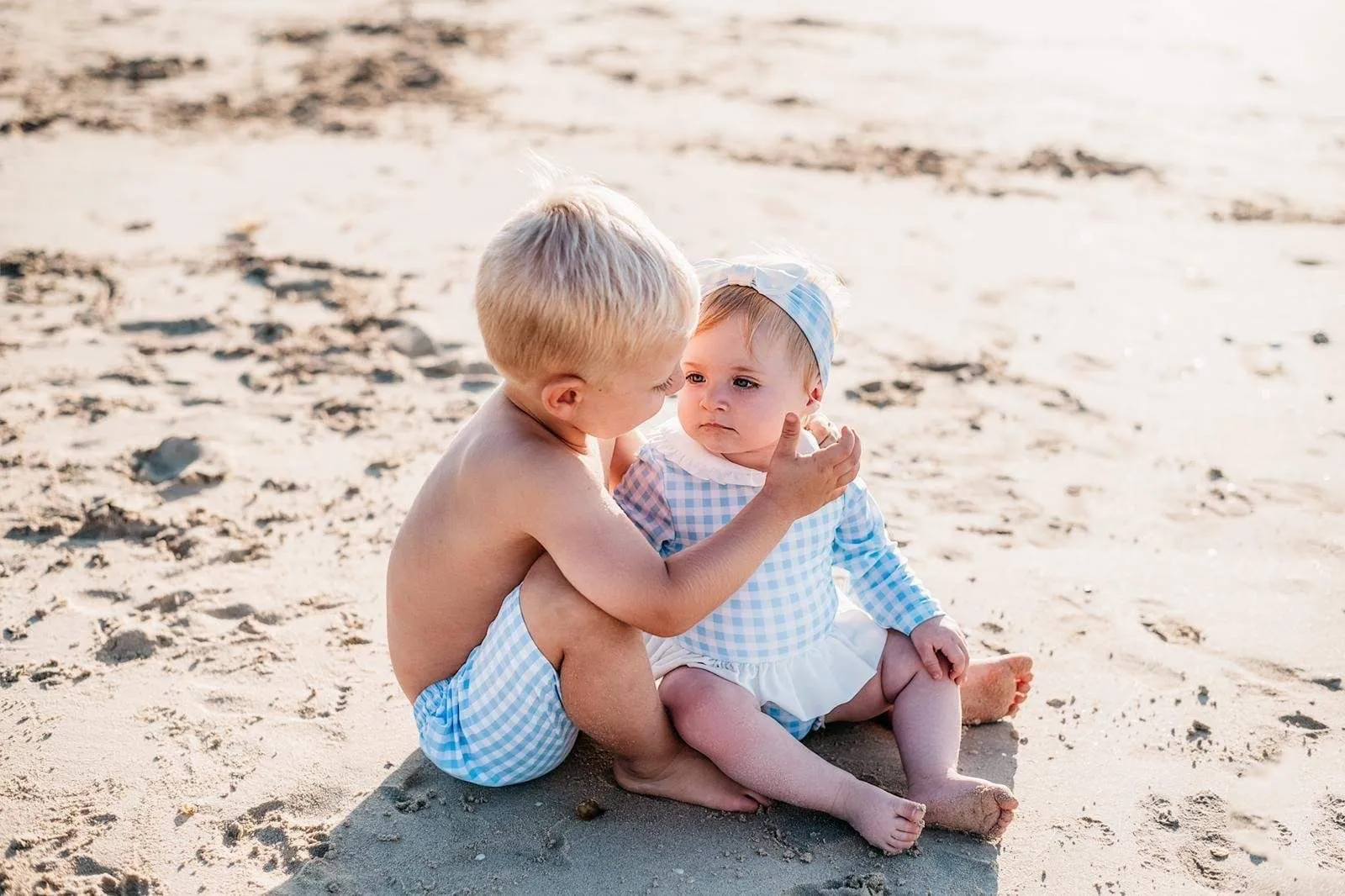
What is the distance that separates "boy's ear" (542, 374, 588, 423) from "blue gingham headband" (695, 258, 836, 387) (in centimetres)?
41

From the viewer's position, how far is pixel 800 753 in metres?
2.47

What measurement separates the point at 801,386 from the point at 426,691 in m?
0.99

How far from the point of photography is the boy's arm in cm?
224

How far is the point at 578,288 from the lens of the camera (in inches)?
87.0

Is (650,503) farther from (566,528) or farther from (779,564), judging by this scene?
(566,528)

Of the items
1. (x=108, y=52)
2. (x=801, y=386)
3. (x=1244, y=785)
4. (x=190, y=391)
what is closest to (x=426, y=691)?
(x=801, y=386)

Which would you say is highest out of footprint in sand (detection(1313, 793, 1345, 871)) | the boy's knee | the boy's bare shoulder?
the boy's bare shoulder

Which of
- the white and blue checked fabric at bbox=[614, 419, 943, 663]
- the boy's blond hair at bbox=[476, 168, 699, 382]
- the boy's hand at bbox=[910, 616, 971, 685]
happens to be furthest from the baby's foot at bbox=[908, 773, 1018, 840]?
the boy's blond hair at bbox=[476, 168, 699, 382]

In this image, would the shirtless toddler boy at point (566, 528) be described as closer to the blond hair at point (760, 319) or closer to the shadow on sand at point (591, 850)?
the shadow on sand at point (591, 850)

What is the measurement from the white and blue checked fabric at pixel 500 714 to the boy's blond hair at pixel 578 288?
483mm

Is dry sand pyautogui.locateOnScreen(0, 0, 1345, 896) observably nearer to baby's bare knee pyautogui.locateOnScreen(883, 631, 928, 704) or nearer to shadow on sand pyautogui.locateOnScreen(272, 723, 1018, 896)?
shadow on sand pyautogui.locateOnScreen(272, 723, 1018, 896)

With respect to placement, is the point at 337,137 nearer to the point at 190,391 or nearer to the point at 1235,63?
the point at 190,391

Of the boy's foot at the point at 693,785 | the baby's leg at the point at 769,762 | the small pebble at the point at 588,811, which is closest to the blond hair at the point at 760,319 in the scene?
the baby's leg at the point at 769,762

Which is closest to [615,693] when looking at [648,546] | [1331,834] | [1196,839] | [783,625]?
[648,546]
